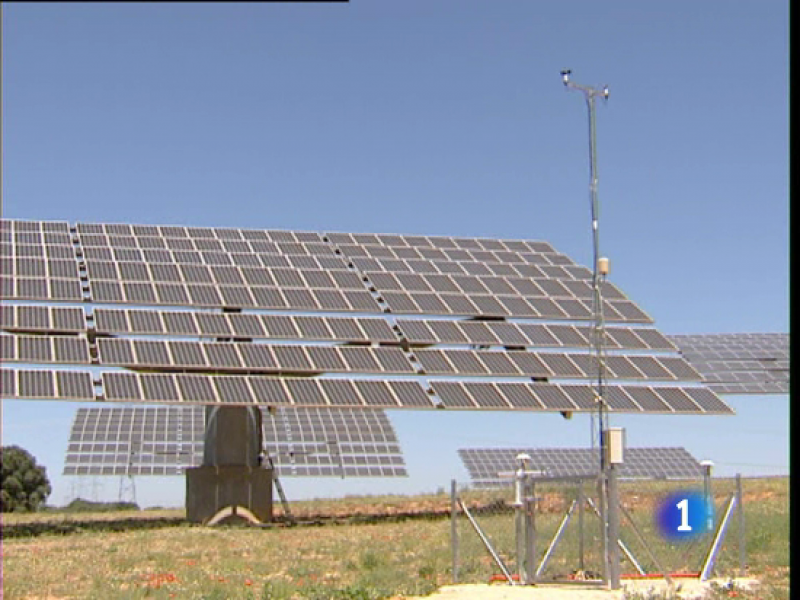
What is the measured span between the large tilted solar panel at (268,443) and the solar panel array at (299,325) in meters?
6.00

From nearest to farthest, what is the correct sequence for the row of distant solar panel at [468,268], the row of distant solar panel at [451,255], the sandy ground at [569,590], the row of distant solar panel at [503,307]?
1. the sandy ground at [569,590]
2. the row of distant solar panel at [503,307]
3. the row of distant solar panel at [468,268]
4. the row of distant solar panel at [451,255]

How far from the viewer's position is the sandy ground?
17.7 m

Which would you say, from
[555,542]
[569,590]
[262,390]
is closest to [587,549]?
[555,542]

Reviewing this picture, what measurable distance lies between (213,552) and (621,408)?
13.7 metres

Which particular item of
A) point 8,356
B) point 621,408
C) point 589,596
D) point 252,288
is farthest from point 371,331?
point 589,596

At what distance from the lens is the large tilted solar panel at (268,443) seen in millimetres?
40969

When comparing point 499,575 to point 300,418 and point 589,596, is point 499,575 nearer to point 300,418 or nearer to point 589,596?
point 589,596

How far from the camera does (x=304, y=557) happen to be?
23.9m

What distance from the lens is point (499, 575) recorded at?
20.1m

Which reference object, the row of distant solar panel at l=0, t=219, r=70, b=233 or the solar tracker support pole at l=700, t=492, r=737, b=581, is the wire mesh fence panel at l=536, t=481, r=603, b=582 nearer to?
the solar tracker support pole at l=700, t=492, r=737, b=581

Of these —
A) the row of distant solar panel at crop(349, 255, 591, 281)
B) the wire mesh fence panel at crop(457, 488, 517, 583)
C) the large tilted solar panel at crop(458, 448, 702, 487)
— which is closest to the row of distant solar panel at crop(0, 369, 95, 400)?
the wire mesh fence panel at crop(457, 488, 517, 583)

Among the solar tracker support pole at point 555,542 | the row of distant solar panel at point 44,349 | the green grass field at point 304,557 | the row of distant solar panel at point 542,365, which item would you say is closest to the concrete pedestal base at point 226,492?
the green grass field at point 304,557

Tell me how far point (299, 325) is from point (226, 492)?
5.65 metres

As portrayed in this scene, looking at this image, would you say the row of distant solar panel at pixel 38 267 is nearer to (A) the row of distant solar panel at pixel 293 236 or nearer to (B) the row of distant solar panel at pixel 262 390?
(A) the row of distant solar panel at pixel 293 236
